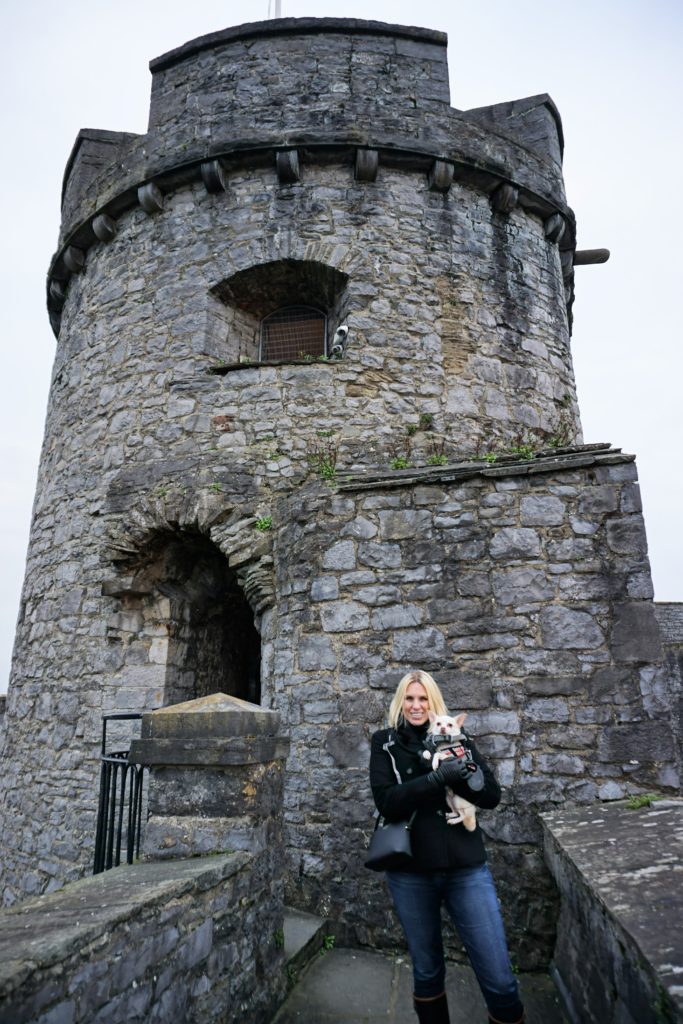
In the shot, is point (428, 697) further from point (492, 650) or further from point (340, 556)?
point (340, 556)

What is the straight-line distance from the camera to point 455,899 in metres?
2.78

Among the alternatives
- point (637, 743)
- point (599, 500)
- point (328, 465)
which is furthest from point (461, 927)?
point (328, 465)

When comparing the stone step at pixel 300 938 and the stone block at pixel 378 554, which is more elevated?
the stone block at pixel 378 554

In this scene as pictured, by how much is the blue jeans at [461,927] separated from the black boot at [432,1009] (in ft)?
0.07

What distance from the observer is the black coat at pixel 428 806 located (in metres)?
2.73

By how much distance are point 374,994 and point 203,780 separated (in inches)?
65.0

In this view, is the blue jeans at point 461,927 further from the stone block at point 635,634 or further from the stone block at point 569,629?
the stone block at point 635,634

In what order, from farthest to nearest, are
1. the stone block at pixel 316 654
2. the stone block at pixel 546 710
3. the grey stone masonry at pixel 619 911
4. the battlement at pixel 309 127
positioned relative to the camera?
the battlement at pixel 309 127 < the stone block at pixel 316 654 < the stone block at pixel 546 710 < the grey stone masonry at pixel 619 911

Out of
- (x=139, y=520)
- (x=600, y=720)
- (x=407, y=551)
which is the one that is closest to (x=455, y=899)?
(x=600, y=720)

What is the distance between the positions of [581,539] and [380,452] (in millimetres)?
2332

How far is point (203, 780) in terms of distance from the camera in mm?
3168

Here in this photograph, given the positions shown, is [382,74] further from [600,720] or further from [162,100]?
[600,720]

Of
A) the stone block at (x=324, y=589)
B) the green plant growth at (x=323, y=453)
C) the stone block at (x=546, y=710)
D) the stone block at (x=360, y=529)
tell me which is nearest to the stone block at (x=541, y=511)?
the stone block at (x=360, y=529)

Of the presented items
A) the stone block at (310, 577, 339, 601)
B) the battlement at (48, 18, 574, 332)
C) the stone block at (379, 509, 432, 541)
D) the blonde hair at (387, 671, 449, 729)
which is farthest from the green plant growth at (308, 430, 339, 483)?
the blonde hair at (387, 671, 449, 729)
